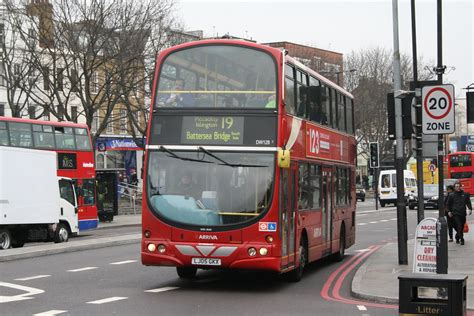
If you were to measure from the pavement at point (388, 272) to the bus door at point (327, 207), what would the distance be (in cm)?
96

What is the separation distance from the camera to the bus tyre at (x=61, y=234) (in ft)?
91.2

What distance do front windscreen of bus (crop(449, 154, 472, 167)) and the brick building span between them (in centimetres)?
1233

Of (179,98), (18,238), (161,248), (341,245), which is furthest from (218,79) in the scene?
(18,238)

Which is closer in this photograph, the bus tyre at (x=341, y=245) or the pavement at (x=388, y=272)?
the pavement at (x=388, y=272)

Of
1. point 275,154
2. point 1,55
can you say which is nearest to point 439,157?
point 275,154

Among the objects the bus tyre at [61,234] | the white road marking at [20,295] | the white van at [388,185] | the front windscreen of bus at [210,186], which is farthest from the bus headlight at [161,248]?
the white van at [388,185]

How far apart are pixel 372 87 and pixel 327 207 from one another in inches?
2273

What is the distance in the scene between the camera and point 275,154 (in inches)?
538

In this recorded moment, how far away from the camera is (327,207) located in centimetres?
1805

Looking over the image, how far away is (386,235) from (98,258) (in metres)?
13.6

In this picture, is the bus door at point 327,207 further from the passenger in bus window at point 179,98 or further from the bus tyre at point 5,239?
the bus tyre at point 5,239

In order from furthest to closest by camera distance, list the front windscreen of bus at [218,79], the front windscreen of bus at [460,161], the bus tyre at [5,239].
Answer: the front windscreen of bus at [460,161], the bus tyre at [5,239], the front windscreen of bus at [218,79]

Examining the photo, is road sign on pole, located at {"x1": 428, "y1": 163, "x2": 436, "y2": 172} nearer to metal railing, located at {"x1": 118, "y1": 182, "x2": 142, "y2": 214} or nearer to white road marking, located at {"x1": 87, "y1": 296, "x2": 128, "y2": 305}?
metal railing, located at {"x1": 118, "y1": 182, "x2": 142, "y2": 214}

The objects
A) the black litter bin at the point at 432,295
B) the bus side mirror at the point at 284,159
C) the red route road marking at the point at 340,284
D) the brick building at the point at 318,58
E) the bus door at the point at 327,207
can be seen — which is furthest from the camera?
the brick building at the point at 318,58
